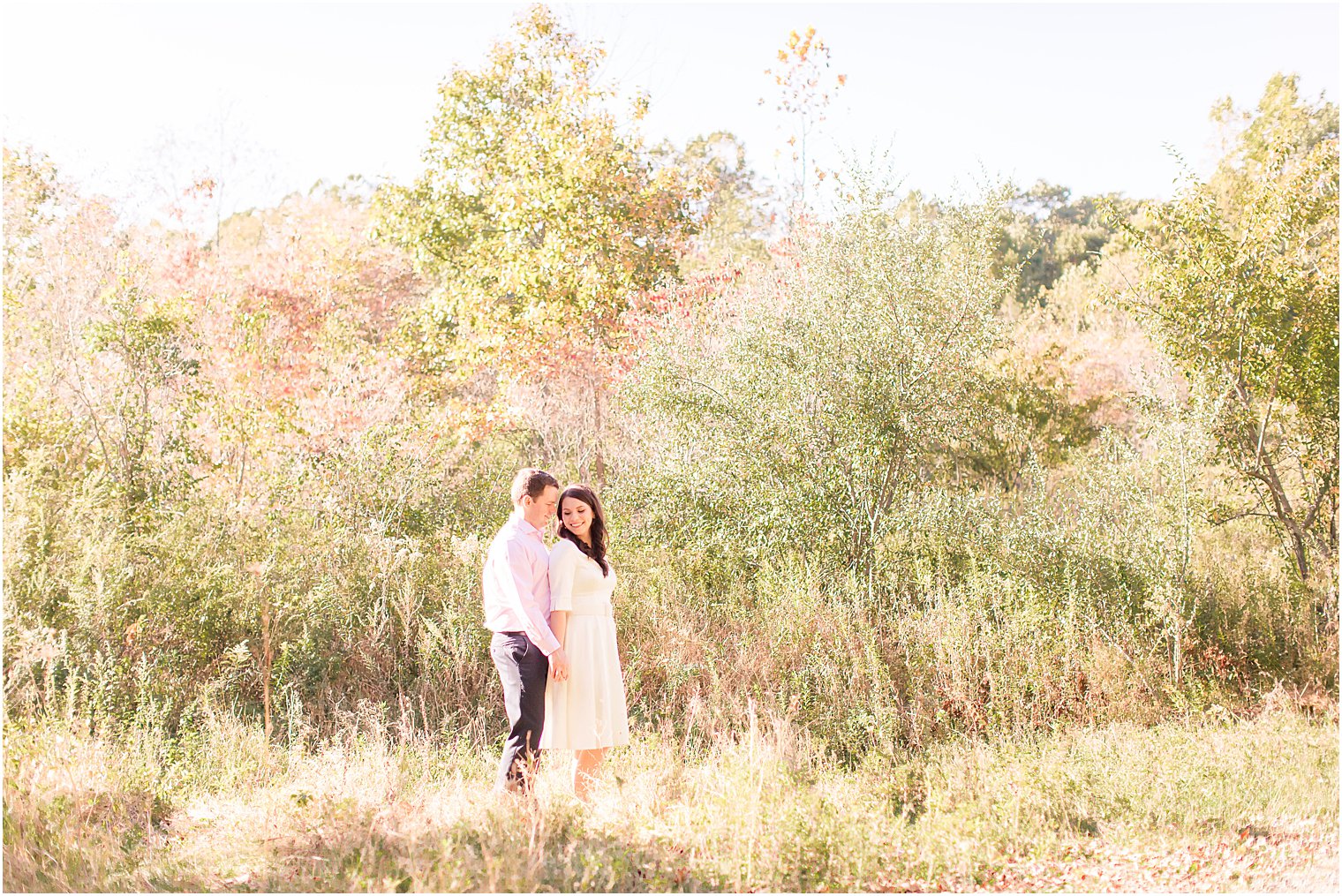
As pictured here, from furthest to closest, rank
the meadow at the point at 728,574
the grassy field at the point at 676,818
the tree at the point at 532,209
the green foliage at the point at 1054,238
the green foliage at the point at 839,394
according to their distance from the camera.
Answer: the green foliage at the point at 1054,238 → the tree at the point at 532,209 → the green foliage at the point at 839,394 → the meadow at the point at 728,574 → the grassy field at the point at 676,818

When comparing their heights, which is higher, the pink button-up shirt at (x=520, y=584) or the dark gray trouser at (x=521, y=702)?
the pink button-up shirt at (x=520, y=584)

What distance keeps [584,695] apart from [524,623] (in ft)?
1.57

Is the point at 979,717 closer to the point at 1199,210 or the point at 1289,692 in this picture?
the point at 1289,692

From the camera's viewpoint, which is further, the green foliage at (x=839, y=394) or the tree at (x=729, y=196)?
the tree at (x=729, y=196)

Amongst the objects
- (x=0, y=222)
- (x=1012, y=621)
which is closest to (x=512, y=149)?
(x=0, y=222)

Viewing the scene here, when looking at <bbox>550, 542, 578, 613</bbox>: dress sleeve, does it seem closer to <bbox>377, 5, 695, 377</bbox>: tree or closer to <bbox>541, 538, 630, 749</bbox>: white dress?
<bbox>541, 538, 630, 749</bbox>: white dress

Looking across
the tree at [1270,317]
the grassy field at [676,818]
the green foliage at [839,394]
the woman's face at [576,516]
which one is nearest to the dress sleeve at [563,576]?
the woman's face at [576,516]

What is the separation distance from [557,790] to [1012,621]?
362cm

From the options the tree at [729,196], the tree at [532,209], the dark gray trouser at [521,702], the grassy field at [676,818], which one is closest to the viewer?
the grassy field at [676,818]

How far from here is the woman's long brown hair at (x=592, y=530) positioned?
455 cm

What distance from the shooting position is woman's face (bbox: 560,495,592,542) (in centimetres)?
454

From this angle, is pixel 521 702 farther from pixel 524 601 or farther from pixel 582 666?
pixel 524 601

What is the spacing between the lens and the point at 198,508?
25.6 ft

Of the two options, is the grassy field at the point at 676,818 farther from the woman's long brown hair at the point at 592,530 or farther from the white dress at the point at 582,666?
the woman's long brown hair at the point at 592,530
